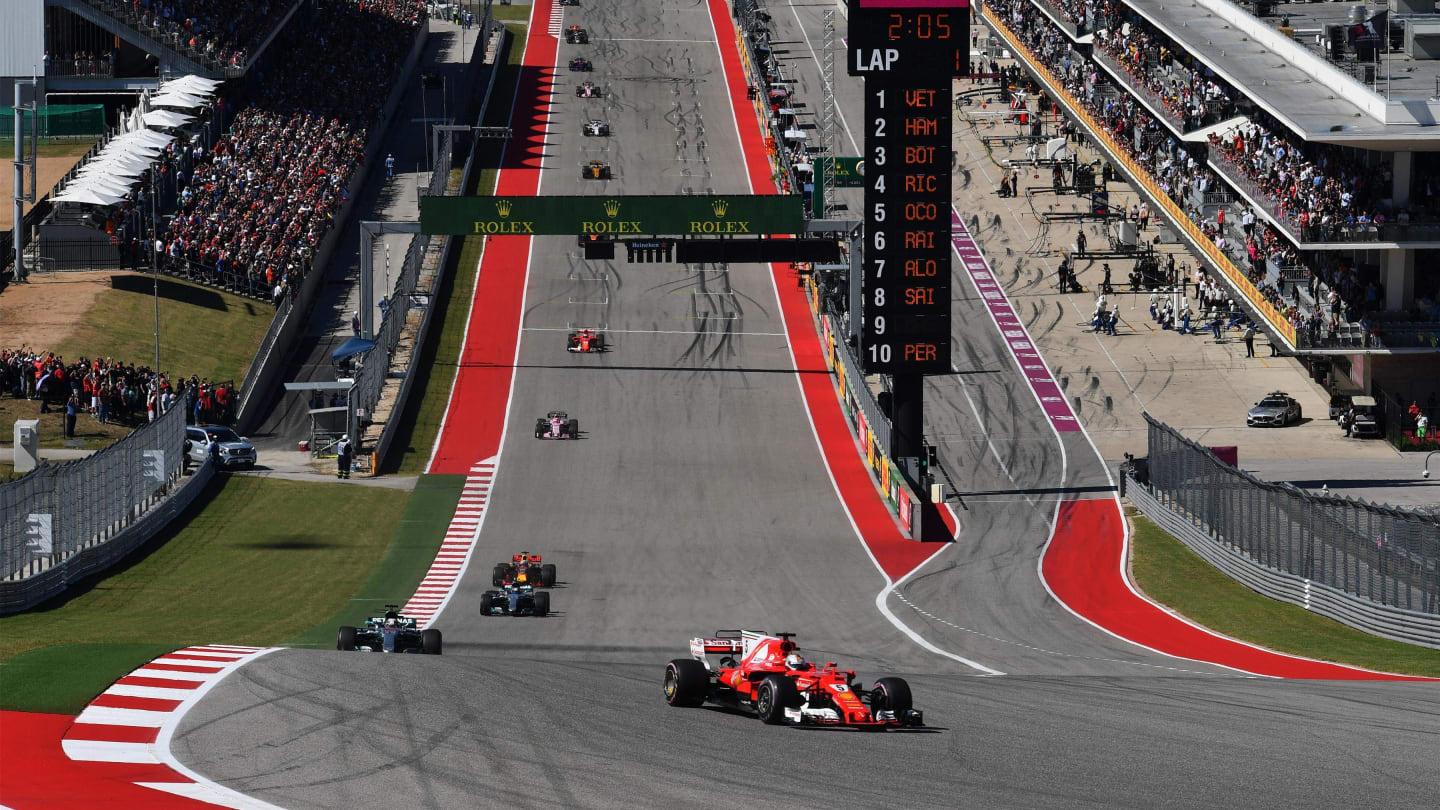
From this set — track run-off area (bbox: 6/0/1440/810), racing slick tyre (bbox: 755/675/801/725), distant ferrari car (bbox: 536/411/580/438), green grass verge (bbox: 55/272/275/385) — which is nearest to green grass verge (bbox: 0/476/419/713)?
track run-off area (bbox: 6/0/1440/810)

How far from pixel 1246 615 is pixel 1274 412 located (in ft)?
81.0

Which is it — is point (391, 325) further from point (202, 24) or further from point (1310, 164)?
point (1310, 164)

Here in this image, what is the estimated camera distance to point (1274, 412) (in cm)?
6606

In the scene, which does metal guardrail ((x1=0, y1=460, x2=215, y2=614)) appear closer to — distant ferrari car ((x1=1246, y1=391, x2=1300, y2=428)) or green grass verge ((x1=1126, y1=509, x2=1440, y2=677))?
green grass verge ((x1=1126, y1=509, x2=1440, y2=677))

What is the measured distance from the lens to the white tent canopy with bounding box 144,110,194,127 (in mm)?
74250

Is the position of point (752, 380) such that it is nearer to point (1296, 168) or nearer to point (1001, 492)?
point (1001, 492)

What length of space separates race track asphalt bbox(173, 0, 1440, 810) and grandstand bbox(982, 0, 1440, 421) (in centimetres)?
1025

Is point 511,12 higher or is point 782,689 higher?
point 511,12

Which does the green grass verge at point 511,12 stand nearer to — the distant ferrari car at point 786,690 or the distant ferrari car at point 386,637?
the distant ferrari car at point 386,637

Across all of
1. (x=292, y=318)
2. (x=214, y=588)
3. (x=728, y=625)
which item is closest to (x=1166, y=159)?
(x=292, y=318)

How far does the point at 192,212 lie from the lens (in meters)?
72.8

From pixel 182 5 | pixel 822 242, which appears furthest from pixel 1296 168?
pixel 182 5

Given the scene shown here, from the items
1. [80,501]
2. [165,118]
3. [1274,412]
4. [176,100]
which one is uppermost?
[176,100]

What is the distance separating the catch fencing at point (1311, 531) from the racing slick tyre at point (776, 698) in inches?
695
